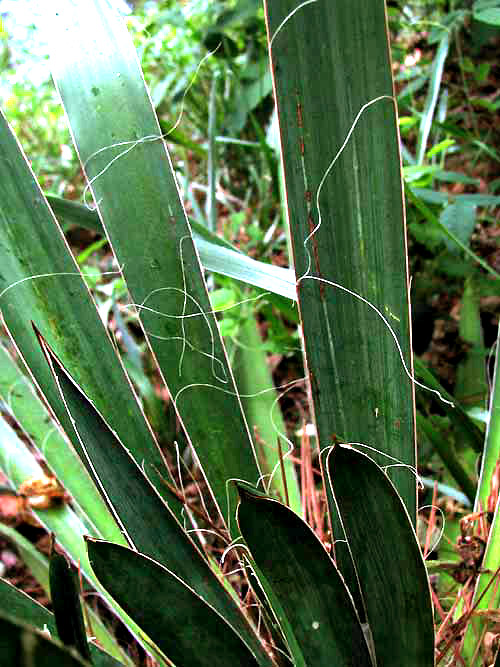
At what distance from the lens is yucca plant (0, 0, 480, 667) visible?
335 millimetres

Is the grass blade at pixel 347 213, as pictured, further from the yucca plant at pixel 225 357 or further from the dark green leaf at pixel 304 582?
the dark green leaf at pixel 304 582

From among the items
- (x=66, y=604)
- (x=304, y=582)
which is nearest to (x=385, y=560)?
(x=304, y=582)

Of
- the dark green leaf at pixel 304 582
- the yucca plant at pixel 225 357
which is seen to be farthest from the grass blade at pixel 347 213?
the dark green leaf at pixel 304 582

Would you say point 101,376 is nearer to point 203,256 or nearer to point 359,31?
point 203,256

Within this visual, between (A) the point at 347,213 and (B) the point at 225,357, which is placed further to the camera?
(B) the point at 225,357

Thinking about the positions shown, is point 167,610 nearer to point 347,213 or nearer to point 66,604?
point 66,604

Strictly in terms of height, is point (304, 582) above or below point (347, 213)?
below

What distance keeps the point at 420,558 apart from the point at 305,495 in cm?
32

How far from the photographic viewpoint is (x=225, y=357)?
1.71 feet

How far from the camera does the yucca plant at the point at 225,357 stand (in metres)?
0.34

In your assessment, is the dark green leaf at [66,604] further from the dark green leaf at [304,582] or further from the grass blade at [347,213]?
the grass blade at [347,213]

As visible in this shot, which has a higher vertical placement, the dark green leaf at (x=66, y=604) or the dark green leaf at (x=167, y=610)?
the dark green leaf at (x=66, y=604)

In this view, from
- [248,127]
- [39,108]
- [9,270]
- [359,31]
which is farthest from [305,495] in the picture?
[39,108]

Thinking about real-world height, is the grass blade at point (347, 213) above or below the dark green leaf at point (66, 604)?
above
